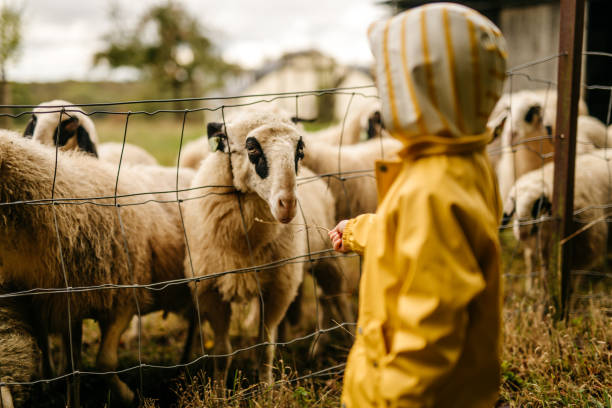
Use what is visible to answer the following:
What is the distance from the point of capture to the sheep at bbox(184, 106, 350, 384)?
2.55m

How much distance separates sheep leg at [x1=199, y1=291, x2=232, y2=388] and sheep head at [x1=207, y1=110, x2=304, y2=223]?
740 millimetres

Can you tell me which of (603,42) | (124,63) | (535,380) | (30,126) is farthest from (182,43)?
(535,380)

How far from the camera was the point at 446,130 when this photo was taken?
126 centimetres

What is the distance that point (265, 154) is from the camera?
2498 millimetres

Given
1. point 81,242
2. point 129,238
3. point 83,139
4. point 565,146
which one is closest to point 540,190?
point 565,146

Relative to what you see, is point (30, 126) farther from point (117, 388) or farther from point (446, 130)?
point (446, 130)

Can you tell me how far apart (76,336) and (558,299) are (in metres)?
3.22

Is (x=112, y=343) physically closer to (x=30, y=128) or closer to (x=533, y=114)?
(x=30, y=128)

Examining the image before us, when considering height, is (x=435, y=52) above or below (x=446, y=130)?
above

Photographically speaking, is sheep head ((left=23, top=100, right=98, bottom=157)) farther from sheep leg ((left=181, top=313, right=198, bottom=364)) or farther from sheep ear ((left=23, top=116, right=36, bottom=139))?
sheep leg ((left=181, top=313, right=198, bottom=364))

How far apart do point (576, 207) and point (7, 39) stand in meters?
5.09

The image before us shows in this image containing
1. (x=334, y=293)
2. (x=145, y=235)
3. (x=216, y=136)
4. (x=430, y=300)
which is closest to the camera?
(x=430, y=300)

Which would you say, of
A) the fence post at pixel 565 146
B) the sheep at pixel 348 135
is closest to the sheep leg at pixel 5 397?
the sheep at pixel 348 135

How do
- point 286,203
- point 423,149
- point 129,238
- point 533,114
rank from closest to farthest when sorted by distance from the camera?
point 423,149
point 286,203
point 129,238
point 533,114
